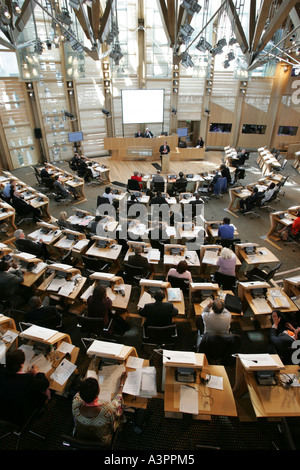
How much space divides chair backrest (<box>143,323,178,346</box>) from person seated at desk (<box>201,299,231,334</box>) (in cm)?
55

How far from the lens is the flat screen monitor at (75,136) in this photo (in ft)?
51.6

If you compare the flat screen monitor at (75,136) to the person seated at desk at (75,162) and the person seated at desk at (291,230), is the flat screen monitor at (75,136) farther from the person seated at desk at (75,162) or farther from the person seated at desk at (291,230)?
the person seated at desk at (291,230)

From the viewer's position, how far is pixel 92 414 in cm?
292

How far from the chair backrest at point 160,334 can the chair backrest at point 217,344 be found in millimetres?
490

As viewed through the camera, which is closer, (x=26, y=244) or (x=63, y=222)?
(x=26, y=244)

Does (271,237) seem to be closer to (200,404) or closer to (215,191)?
(215,191)

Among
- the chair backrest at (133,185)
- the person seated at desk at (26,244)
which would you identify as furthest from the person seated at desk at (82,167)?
the person seated at desk at (26,244)

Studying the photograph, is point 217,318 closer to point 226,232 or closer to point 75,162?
point 226,232

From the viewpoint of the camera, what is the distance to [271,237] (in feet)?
28.7

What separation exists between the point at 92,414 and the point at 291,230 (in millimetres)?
7768

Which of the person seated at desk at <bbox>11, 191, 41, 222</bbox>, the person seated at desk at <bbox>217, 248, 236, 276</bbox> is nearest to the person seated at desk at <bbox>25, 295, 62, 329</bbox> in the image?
the person seated at desk at <bbox>217, 248, 236, 276</bbox>

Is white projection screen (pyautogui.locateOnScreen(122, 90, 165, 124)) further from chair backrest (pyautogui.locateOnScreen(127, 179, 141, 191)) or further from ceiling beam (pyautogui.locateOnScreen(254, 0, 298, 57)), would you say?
ceiling beam (pyautogui.locateOnScreen(254, 0, 298, 57))

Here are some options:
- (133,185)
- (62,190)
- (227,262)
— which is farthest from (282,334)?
(62,190)

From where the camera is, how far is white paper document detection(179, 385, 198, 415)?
10.8 ft
